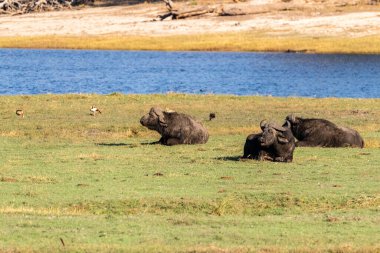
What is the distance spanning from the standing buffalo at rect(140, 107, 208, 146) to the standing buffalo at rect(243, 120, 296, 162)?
8.76 ft

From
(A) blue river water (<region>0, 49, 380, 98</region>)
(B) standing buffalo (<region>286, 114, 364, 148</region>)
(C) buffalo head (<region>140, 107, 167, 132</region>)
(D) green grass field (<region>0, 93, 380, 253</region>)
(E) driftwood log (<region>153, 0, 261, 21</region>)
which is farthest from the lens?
(E) driftwood log (<region>153, 0, 261, 21</region>)

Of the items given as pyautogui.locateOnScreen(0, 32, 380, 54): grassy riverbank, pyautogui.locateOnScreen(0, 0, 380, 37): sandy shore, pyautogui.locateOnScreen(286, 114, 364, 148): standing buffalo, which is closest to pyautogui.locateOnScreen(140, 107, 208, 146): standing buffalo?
pyautogui.locateOnScreen(286, 114, 364, 148): standing buffalo

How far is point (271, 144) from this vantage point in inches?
706

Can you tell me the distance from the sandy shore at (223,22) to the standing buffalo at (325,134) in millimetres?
40559

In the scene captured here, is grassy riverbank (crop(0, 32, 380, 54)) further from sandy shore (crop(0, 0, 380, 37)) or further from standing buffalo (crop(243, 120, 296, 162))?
standing buffalo (crop(243, 120, 296, 162))

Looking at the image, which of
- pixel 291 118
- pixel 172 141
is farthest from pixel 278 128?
pixel 172 141

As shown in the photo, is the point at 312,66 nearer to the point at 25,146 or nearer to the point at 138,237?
the point at 25,146

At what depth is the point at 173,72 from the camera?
5059cm

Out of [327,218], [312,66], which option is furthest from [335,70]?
[327,218]

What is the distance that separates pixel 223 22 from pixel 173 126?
150ft

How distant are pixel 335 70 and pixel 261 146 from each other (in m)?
33.5

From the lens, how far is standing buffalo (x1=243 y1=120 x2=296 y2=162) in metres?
17.8

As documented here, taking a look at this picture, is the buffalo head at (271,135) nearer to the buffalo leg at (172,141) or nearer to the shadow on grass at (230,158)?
the shadow on grass at (230,158)

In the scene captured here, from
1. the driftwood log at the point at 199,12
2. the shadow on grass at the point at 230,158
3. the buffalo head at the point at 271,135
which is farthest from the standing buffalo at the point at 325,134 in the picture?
the driftwood log at the point at 199,12
